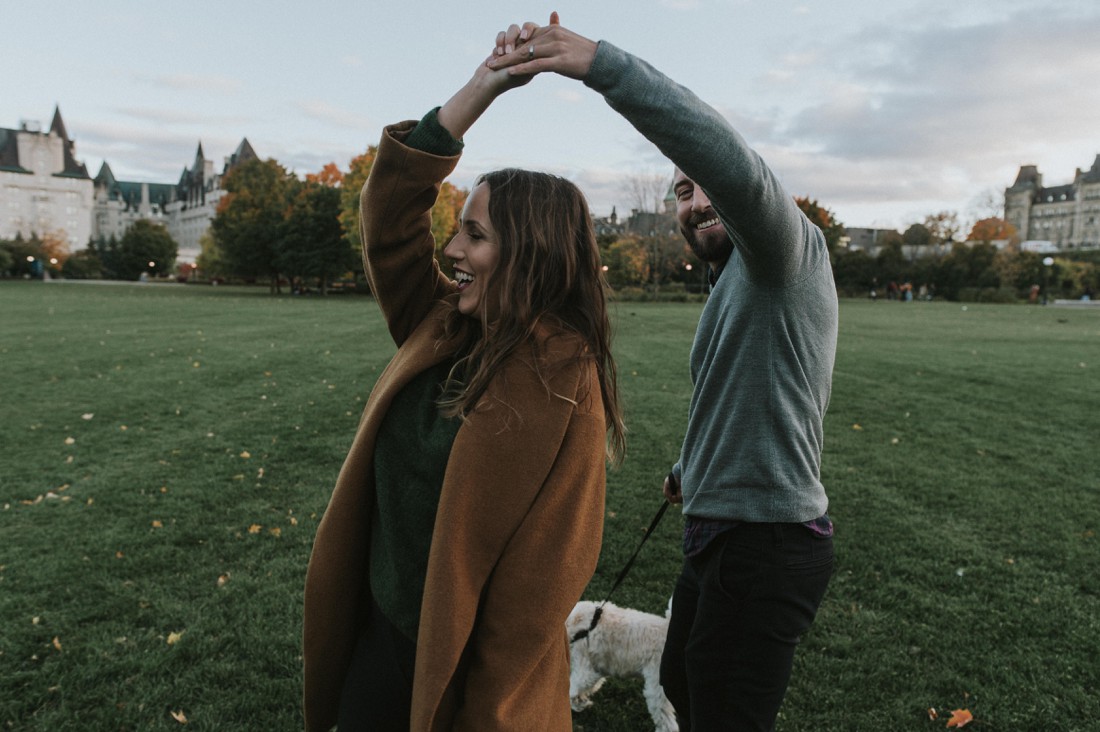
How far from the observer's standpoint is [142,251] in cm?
8300

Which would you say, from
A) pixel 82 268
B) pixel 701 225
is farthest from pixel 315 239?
pixel 701 225

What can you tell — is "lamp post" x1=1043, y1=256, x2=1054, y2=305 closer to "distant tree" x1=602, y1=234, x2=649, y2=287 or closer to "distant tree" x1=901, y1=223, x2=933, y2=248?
"distant tree" x1=901, y1=223, x2=933, y2=248

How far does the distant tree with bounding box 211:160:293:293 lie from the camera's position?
168 ft

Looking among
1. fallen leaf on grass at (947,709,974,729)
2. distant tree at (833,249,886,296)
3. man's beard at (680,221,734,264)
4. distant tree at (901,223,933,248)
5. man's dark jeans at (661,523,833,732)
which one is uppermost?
distant tree at (901,223,933,248)

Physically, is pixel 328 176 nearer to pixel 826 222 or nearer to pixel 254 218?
pixel 254 218

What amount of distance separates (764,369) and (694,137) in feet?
2.33

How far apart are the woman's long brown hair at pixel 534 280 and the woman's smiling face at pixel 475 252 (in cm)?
2

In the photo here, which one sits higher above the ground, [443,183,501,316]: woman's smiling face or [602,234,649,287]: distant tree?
[602,234,649,287]: distant tree

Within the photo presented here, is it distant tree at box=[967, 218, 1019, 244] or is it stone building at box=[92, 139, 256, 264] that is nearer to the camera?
distant tree at box=[967, 218, 1019, 244]

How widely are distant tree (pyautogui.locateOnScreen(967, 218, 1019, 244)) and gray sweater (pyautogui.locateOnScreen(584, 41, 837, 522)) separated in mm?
100169

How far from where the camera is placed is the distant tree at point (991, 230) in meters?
86.6

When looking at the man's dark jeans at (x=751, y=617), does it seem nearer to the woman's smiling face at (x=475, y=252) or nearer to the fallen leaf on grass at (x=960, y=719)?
the woman's smiling face at (x=475, y=252)

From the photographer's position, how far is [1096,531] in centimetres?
565

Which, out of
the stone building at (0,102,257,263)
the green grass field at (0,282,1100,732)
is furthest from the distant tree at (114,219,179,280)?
the green grass field at (0,282,1100,732)
